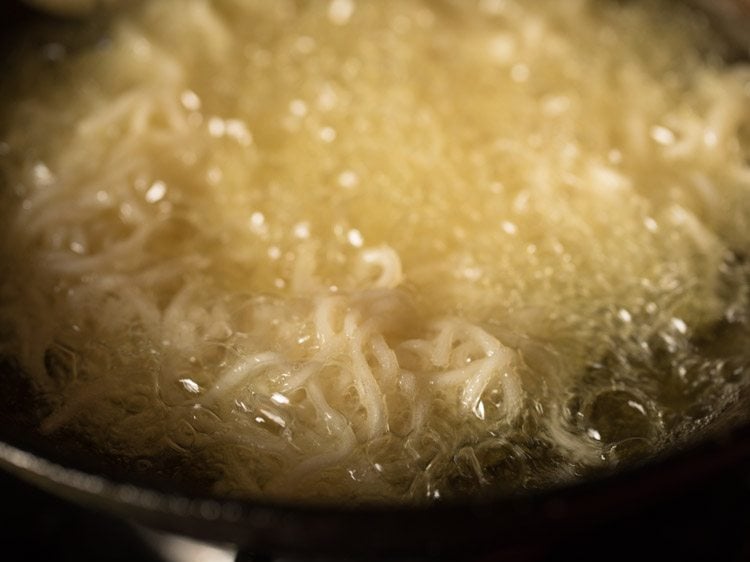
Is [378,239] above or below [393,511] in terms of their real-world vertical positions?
below

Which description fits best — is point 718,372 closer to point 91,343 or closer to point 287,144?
point 287,144

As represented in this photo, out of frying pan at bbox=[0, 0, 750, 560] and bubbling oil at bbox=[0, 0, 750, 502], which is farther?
bubbling oil at bbox=[0, 0, 750, 502]

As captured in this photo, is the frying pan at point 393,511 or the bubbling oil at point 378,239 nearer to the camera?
the frying pan at point 393,511

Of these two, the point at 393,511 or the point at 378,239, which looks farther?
the point at 378,239

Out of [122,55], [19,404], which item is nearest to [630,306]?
[19,404]
